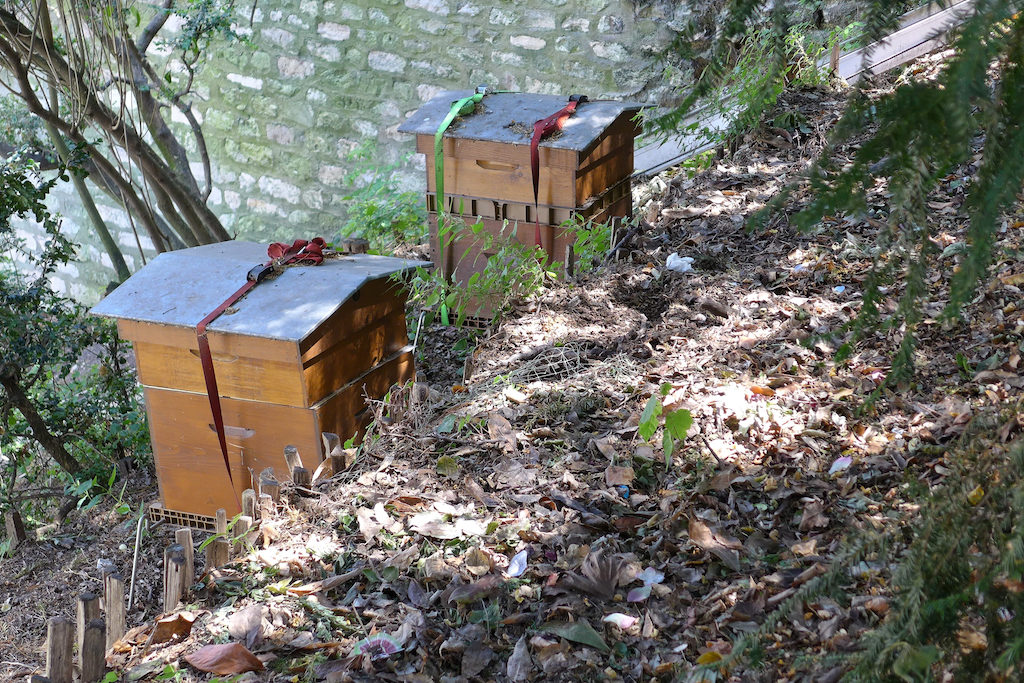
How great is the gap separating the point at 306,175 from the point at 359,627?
4986mm

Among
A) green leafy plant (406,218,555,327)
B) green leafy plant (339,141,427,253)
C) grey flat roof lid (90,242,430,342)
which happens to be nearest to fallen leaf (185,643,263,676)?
grey flat roof lid (90,242,430,342)

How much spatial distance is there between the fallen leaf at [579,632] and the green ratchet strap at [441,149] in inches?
73.4

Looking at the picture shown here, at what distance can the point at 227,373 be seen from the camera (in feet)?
9.18

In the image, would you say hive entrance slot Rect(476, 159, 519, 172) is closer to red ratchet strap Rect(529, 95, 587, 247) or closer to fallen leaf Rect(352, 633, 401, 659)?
red ratchet strap Rect(529, 95, 587, 247)

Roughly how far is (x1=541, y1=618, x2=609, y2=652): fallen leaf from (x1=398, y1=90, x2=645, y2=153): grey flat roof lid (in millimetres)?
2032

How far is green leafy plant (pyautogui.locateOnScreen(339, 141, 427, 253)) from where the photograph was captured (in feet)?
16.6

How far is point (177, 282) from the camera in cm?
296

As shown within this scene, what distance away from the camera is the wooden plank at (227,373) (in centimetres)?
273

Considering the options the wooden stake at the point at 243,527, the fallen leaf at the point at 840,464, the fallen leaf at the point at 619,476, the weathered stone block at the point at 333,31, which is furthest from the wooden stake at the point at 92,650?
the weathered stone block at the point at 333,31

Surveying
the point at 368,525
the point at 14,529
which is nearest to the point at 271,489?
the point at 368,525

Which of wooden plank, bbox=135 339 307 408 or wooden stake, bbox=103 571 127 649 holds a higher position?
wooden plank, bbox=135 339 307 408

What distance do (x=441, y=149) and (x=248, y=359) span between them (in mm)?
1303

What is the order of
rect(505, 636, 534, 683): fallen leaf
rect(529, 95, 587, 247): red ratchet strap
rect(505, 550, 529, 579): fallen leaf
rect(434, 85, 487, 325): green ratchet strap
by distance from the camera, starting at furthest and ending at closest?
1. rect(434, 85, 487, 325): green ratchet strap
2. rect(529, 95, 587, 247): red ratchet strap
3. rect(505, 550, 529, 579): fallen leaf
4. rect(505, 636, 534, 683): fallen leaf

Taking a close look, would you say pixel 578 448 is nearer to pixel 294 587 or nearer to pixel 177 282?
pixel 294 587
